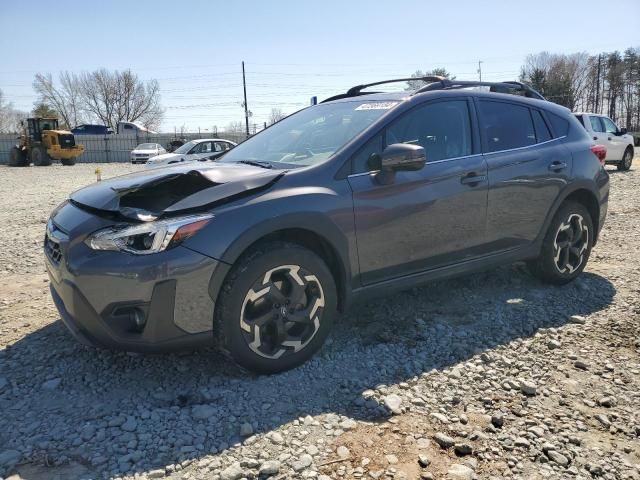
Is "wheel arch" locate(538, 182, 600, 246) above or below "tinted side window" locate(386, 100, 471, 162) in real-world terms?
below

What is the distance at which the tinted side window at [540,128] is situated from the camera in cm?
458

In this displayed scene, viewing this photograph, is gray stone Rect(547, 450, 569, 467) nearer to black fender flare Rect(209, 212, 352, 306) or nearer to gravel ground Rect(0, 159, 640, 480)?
gravel ground Rect(0, 159, 640, 480)

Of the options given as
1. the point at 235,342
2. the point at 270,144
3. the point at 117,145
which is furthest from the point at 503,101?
the point at 117,145

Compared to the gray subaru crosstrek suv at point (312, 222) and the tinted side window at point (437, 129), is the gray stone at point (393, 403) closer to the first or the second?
the gray subaru crosstrek suv at point (312, 222)

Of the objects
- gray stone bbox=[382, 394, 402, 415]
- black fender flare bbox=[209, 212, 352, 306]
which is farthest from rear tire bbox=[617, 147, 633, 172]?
gray stone bbox=[382, 394, 402, 415]

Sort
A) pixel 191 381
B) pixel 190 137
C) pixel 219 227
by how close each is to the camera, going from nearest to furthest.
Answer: pixel 219 227 → pixel 191 381 → pixel 190 137

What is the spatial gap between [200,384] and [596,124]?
57.2 feet

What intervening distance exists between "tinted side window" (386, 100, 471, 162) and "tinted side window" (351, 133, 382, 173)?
0.30 feet

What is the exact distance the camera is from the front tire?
290 centimetres

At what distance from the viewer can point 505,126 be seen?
4348 millimetres

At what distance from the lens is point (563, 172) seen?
4551mm

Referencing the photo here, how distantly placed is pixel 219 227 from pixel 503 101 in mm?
2868

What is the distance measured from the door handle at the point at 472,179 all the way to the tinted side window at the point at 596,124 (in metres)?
15.0

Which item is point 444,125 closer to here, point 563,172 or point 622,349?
point 563,172
